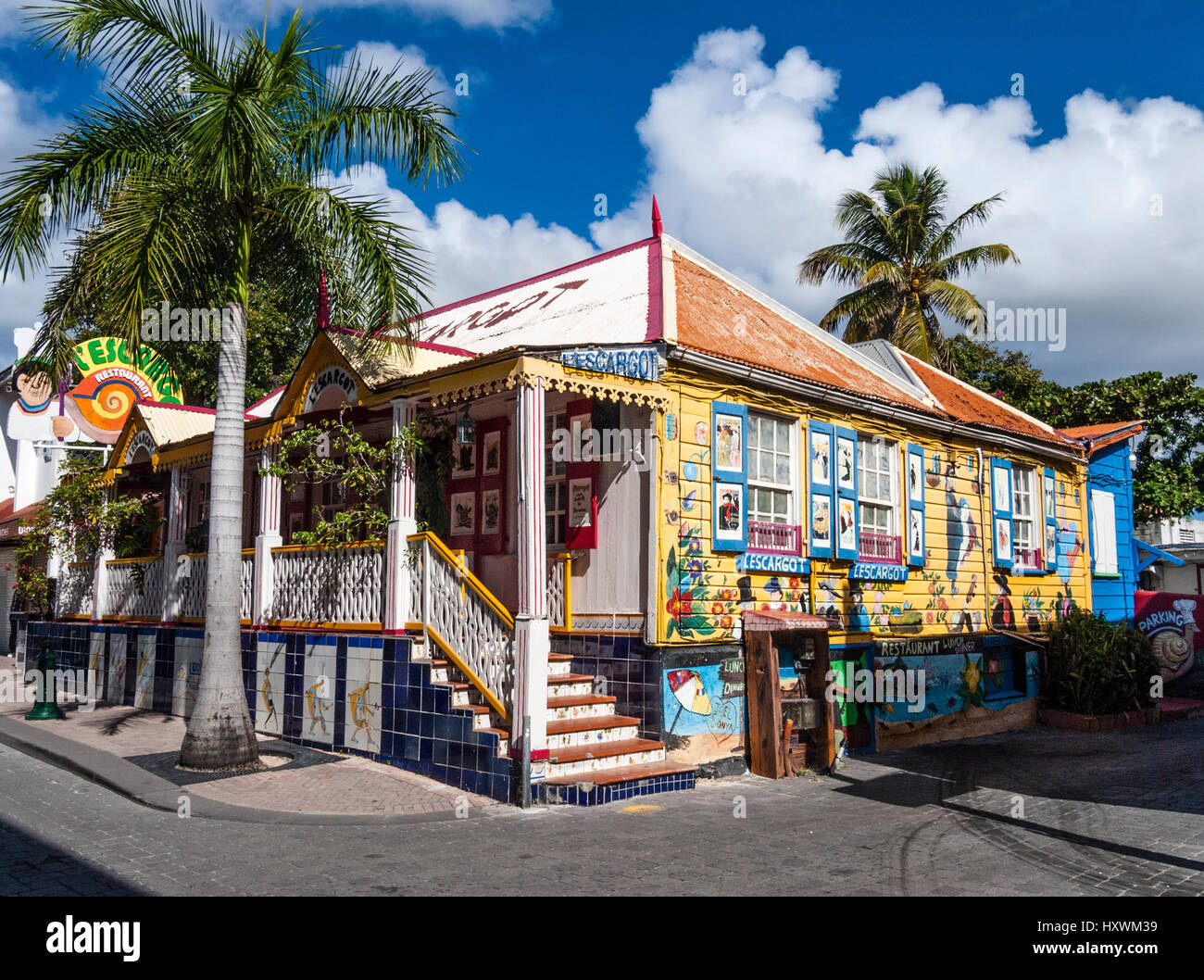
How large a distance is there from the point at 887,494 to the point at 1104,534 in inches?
274

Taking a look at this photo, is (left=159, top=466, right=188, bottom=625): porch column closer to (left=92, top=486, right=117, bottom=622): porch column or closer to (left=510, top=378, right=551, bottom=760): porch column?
(left=92, top=486, right=117, bottom=622): porch column

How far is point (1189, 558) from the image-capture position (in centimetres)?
2959

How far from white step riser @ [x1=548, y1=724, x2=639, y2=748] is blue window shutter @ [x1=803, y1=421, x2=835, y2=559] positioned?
328 cm

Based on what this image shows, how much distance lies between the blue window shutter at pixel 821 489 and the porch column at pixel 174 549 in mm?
8743

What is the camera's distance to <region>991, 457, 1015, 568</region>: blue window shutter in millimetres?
14078

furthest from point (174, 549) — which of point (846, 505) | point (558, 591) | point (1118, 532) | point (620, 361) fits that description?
point (1118, 532)

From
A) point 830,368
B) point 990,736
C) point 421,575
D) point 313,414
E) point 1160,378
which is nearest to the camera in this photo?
point 421,575

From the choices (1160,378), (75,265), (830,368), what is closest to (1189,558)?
(1160,378)

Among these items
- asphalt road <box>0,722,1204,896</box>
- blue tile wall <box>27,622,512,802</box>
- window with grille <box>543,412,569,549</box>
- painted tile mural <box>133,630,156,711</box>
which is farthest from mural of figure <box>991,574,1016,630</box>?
painted tile mural <box>133,630,156,711</box>

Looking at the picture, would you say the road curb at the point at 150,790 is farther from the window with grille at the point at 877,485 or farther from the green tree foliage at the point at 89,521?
the window with grille at the point at 877,485

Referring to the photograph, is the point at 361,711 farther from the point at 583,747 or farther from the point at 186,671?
the point at 186,671

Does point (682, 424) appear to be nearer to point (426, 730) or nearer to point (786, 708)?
point (786, 708)

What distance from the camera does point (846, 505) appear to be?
11539 millimetres
